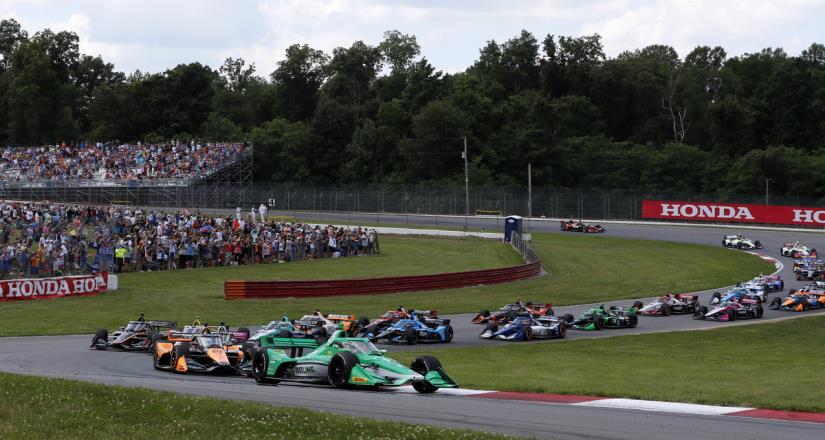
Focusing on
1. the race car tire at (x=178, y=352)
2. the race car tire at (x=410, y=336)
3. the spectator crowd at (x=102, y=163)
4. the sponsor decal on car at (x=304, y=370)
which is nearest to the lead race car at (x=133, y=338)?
the race car tire at (x=178, y=352)

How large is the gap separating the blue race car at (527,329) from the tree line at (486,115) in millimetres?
69482

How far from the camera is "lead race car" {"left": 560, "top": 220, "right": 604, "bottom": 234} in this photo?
264ft

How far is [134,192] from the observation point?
3022 inches

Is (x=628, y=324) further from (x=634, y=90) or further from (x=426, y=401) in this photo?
(x=634, y=90)

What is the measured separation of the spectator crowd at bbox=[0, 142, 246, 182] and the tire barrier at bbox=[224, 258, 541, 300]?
38250 mm

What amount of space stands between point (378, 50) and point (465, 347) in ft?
359

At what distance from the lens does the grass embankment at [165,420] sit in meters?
14.0

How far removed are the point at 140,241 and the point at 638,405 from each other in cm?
3593

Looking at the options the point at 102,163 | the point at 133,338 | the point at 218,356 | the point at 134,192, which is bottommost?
the point at 133,338

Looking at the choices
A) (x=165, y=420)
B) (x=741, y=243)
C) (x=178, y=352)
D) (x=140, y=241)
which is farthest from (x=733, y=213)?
(x=165, y=420)

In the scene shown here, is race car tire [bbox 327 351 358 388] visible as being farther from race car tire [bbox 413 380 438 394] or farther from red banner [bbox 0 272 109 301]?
red banner [bbox 0 272 109 301]

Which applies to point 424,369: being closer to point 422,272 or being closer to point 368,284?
point 368,284

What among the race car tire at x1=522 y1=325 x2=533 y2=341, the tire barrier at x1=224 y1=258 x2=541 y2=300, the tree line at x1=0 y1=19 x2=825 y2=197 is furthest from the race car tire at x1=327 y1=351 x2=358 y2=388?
the tree line at x1=0 y1=19 x2=825 y2=197

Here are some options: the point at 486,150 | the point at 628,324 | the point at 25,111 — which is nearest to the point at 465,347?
the point at 628,324
